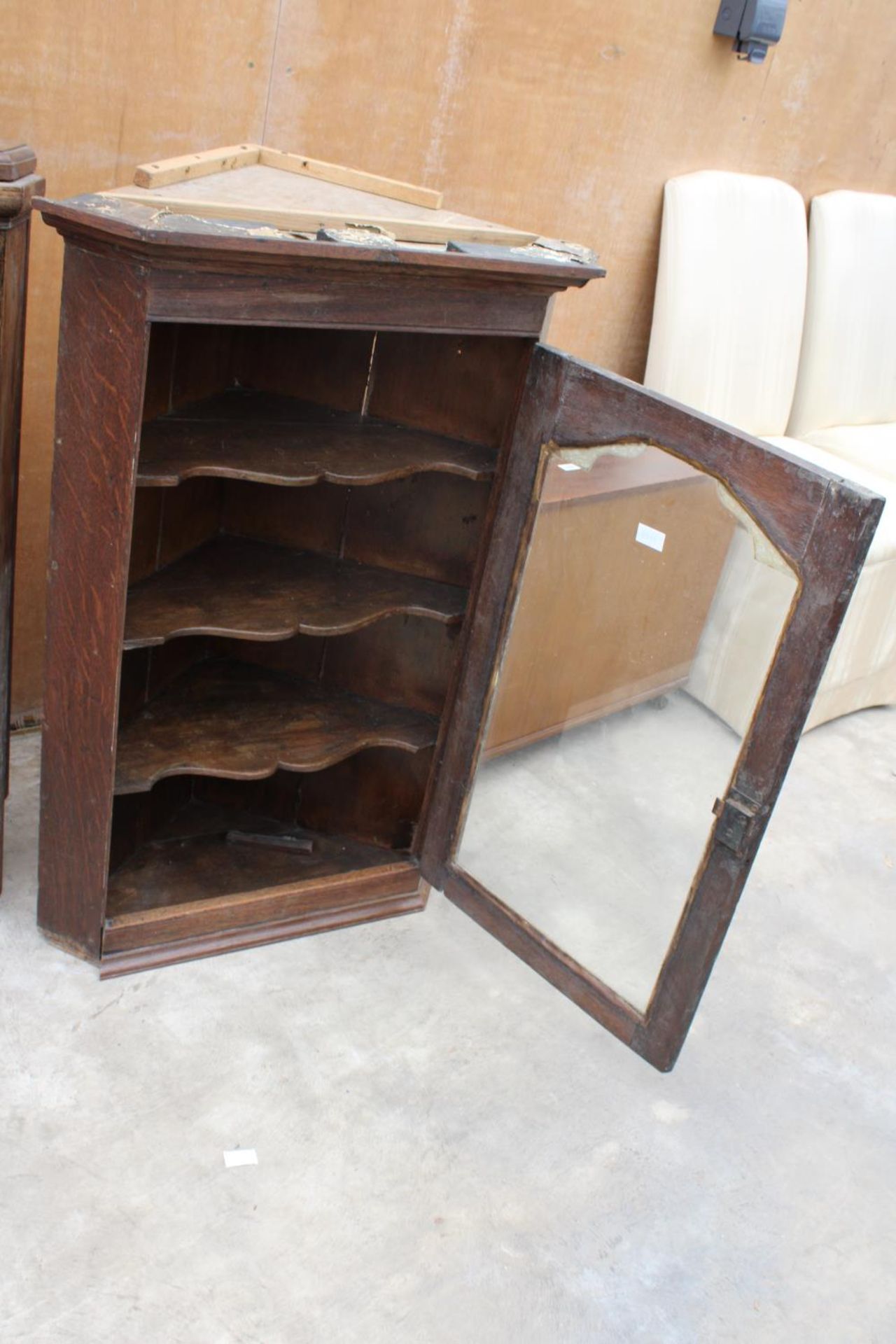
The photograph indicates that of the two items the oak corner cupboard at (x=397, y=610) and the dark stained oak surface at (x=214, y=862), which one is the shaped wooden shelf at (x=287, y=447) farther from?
the dark stained oak surface at (x=214, y=862)

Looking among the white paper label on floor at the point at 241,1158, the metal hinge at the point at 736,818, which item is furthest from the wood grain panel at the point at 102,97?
the metal hinge at the point at 736,818

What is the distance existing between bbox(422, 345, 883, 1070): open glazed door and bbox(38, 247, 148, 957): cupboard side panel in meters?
0.66

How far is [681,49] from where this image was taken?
303cm

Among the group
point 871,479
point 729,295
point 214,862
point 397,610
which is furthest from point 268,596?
point 871,479

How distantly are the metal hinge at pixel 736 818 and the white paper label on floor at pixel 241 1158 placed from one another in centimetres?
85

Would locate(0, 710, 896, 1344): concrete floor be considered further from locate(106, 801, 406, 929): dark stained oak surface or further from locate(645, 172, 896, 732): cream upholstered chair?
locate(645, 172, 896, 732): cream upholstered chair

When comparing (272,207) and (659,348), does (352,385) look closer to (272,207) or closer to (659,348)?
(272,207)

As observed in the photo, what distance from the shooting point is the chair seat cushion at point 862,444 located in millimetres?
3658

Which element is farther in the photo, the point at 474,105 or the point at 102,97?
the point at 474,105

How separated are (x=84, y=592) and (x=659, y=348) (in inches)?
77.5

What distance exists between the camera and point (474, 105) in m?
2.65

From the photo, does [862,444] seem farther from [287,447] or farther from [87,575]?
[87,575]

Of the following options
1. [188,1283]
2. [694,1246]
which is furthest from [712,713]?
[188,1283]

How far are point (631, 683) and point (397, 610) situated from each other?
422 mm
